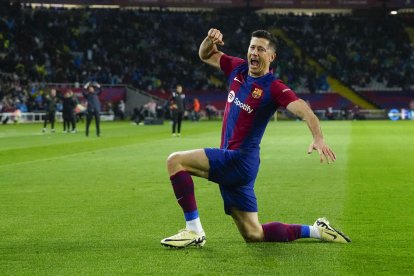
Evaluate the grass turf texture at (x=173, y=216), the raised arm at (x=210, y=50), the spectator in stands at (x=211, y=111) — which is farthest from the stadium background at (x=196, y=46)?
the raised arm at (x=210, y=50)

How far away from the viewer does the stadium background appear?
65.2 m

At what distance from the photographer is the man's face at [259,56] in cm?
865

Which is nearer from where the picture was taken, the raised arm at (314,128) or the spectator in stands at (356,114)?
the raised arm at (314,128)

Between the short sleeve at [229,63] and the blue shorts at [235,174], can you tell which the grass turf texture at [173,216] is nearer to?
the blue shorts at [235,174]

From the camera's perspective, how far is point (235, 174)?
8.65 m

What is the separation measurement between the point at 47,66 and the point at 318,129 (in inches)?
2265

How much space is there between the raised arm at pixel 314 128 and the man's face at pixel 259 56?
656mm

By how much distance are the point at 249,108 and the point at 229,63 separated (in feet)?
2.85

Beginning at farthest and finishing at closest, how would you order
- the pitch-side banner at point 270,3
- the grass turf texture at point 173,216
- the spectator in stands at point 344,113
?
1. the pitch-side banner at point 270,3
2. the spectator in stands at point 344,113
3. the grass turf texture at point 173,216

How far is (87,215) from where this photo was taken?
11.4 metres

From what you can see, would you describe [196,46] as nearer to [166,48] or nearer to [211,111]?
[166,48]

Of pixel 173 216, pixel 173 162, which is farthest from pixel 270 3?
pixel 173 162

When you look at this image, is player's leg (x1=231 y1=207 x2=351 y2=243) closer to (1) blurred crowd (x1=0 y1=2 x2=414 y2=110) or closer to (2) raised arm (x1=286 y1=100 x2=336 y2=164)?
(2) raised arm (x1=286 y1=100 x2=336 y2=164)

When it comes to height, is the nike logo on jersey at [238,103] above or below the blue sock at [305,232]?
above
